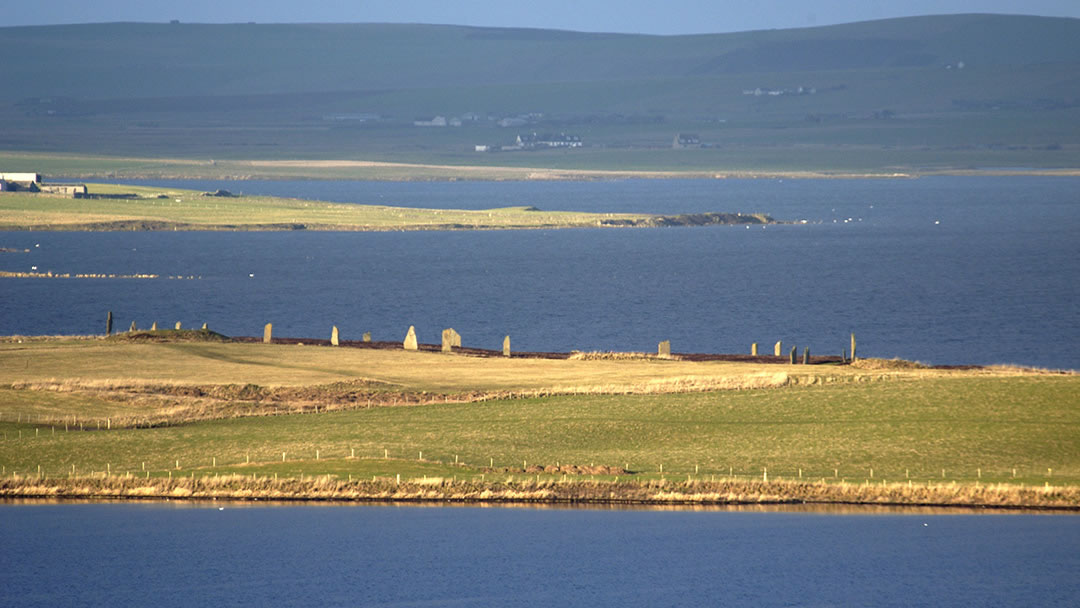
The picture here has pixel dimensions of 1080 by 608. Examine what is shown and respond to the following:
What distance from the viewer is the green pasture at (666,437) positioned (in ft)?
148

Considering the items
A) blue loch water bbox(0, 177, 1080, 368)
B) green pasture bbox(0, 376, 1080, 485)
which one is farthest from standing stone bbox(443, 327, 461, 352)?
green pasture bbox(0, 376, 1080, 485)

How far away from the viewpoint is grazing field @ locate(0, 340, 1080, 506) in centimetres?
4494

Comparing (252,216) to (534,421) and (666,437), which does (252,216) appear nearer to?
(534,421)

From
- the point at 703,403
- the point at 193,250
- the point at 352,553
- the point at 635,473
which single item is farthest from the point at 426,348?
the point at 193,250

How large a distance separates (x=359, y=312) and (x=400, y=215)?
80947 mm

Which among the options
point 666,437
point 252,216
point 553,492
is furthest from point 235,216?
point 553,492

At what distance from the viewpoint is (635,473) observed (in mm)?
44406

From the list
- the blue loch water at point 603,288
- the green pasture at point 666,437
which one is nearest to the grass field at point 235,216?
the blue loch water at point 603,288

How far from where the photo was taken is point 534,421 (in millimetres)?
50938

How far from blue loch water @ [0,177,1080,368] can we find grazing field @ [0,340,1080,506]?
2024 centimetres

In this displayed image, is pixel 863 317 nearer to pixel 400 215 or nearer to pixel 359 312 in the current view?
pixel 359 312

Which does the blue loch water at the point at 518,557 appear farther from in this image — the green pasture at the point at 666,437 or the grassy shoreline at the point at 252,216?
the grassy shoreline at the point at 252,216

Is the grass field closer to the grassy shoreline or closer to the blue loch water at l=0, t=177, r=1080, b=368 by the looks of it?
the grassy shoreline

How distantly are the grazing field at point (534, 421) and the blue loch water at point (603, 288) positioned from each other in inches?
797
